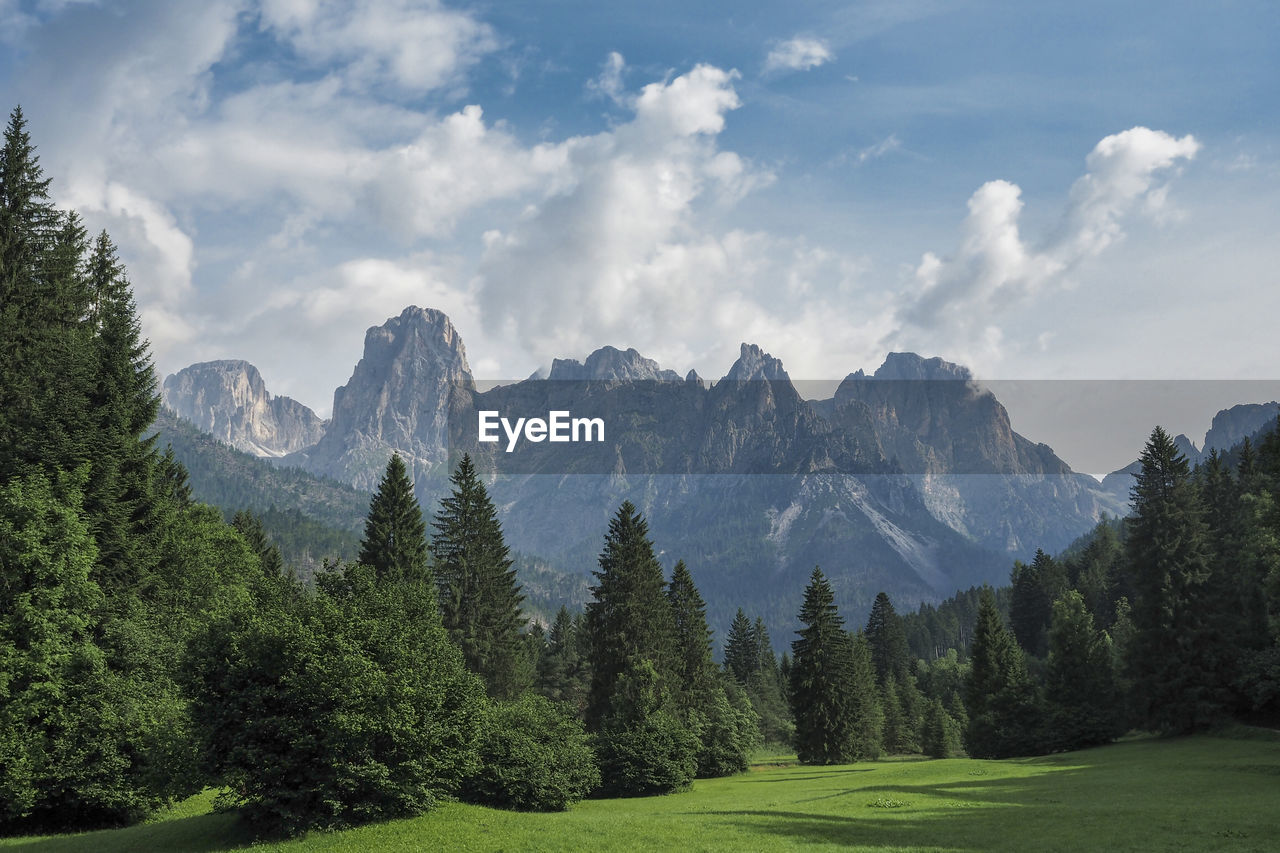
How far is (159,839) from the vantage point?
3331cm

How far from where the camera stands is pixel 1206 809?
28969mm

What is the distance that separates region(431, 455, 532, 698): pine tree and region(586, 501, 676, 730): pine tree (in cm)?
667

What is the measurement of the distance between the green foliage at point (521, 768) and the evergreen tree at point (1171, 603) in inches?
1725

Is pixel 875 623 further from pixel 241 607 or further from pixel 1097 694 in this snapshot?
pixel 241 607

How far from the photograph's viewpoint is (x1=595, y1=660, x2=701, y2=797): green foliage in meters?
58.6

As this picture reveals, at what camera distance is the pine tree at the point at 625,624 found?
66062 millimetres

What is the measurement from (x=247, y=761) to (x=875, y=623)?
423ft

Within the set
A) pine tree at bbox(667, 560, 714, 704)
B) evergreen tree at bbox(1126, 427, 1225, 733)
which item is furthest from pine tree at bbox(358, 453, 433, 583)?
evergreen tree at bbox(1126, 427, 1225, 733)

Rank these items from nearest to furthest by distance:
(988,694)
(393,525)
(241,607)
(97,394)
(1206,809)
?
1. (1206,809)
2. (241,607)
3. (97,394)
4. (393,525)
5. (988,694)

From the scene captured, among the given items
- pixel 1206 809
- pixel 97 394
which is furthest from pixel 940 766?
pixel 97 394

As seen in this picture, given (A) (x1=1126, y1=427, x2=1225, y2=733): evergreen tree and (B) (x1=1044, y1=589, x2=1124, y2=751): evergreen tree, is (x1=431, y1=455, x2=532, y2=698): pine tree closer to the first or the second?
(B) (x1=1044, y1=589, x2=1124, y2=751): evergreen tree

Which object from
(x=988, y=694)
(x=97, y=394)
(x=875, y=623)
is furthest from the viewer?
Answer: (x=875, y=623)

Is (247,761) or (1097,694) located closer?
(247,761)

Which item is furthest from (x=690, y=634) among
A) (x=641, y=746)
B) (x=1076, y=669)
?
(x=1076, y=669)
